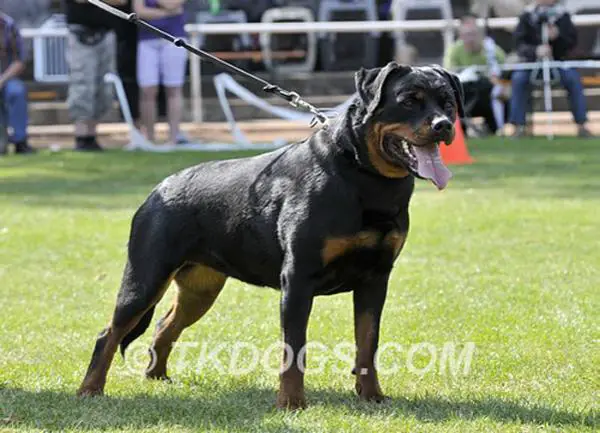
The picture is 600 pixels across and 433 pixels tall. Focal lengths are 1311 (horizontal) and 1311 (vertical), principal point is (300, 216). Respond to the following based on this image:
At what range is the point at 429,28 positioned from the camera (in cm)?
1995

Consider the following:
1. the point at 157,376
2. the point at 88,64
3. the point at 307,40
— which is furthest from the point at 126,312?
the point at 307,40

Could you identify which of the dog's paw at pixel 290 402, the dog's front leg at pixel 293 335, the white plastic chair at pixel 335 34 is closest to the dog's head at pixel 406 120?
the dog's front leg at pixel 293 335

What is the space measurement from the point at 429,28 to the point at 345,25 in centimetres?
130

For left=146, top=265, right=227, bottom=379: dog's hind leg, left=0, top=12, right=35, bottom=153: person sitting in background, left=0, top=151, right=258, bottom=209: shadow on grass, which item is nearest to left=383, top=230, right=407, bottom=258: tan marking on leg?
left=146, top=265, right=227, bottom=379: dog's hind leg

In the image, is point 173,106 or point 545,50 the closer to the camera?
point 173,106

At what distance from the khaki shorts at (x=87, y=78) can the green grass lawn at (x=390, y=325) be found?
13.1ft

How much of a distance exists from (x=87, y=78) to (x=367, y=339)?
12.5m

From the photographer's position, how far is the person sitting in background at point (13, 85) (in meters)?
17.6

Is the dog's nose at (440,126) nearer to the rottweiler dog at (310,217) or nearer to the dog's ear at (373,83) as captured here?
the rottweiler dog at (310,217)

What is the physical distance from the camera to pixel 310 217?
5414mm

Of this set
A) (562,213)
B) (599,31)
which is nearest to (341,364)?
(562,213)

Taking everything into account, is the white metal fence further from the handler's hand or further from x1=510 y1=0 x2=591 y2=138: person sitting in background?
the handler's hand

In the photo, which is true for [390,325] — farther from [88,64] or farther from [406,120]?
[88,64]

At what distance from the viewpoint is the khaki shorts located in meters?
17.5
